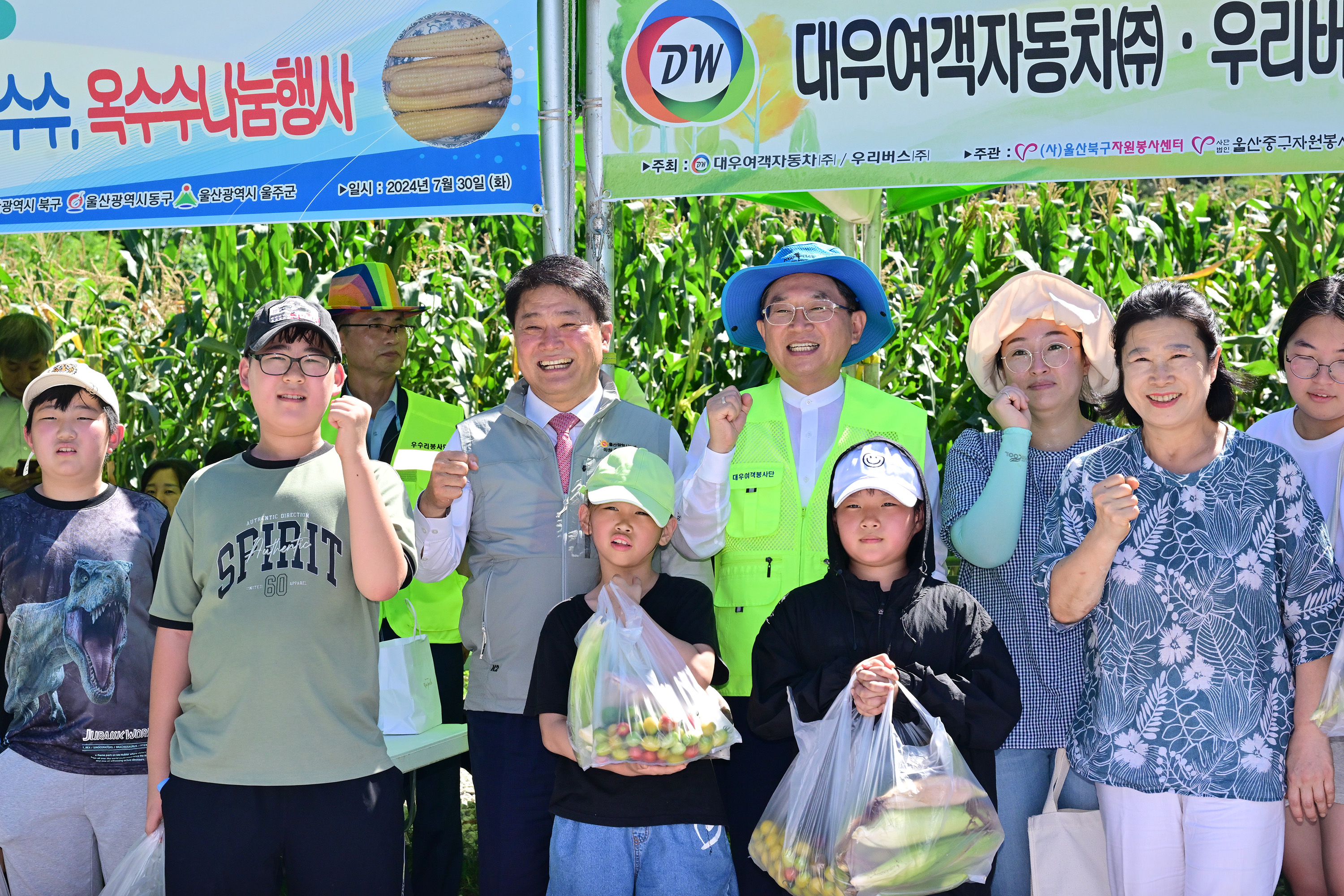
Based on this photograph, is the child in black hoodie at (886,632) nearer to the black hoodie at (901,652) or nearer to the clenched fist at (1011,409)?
the black hoodie at (901,652)

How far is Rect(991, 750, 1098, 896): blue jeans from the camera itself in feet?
9.86

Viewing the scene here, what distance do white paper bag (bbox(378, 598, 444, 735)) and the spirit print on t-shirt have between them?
50cm

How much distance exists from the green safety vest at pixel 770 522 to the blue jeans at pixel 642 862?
0.45 m

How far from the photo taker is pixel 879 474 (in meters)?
2.73

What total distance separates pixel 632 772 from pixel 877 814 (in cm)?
54

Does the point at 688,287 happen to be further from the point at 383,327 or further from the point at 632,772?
the point at 632,772

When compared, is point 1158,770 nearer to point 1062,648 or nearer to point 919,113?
point 1062,648

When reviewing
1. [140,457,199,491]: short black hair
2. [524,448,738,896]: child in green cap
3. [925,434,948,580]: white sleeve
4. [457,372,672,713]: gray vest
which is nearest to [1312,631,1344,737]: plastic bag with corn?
[925,434,948,580]: white sleeve

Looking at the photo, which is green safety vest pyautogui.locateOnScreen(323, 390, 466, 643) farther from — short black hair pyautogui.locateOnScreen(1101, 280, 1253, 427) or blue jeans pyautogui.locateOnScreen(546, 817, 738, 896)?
short black hair pyautogui.locateOnScreen(1101, 280, 1253, 427)

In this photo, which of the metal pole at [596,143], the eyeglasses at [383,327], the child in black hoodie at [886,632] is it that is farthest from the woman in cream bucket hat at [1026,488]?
the eyeglasses at [383,327]

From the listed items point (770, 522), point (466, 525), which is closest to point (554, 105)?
point (466, 525)

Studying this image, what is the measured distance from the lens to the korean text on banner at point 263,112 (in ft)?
11.2

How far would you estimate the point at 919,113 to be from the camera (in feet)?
11.1

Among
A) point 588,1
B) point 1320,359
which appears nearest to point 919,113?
point 588,1
